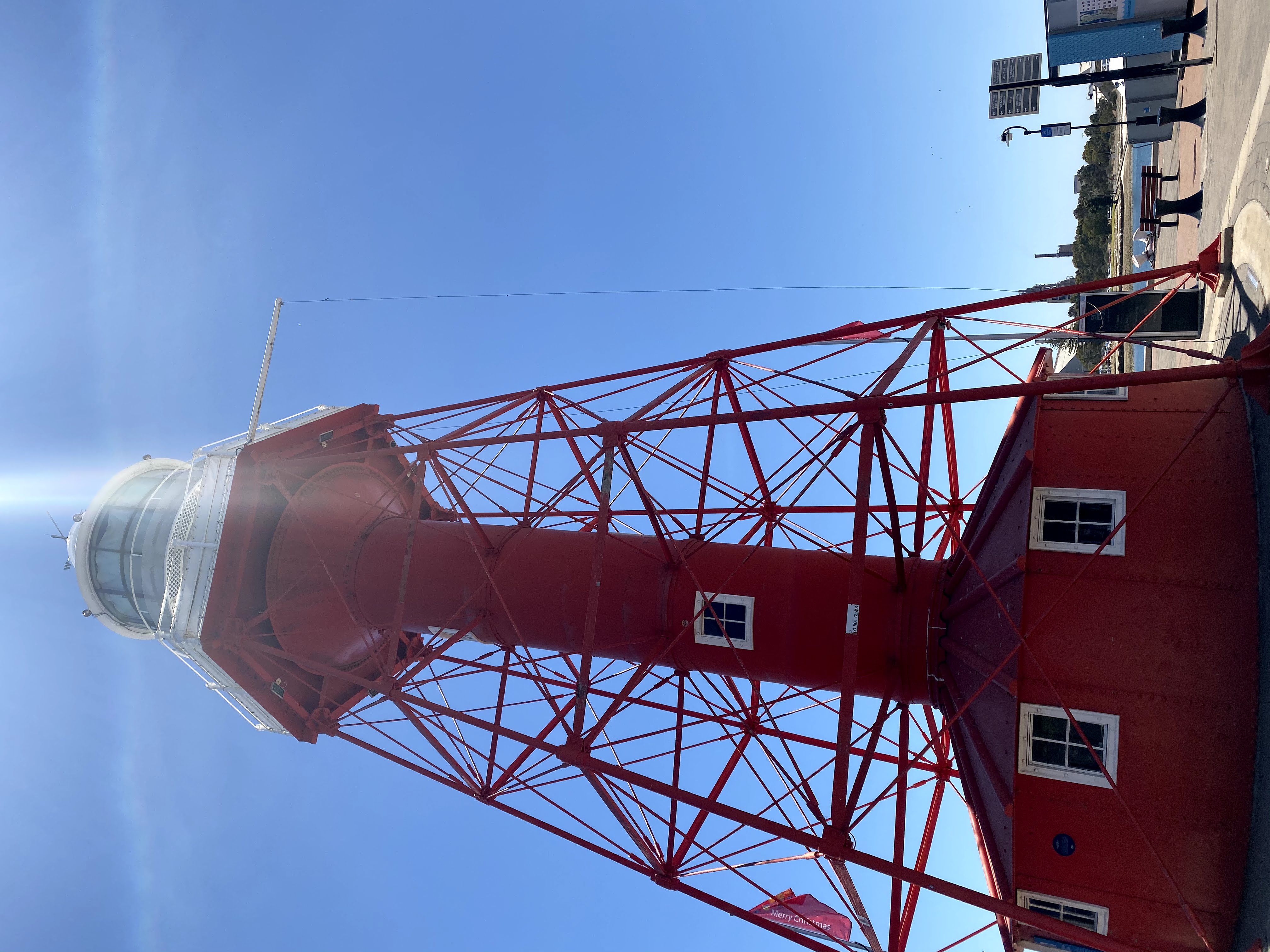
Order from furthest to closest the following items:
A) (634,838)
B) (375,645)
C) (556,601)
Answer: (375,645) < (556,601) < (634,838)

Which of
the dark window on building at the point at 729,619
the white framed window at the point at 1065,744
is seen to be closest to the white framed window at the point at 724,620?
the dark window on building at the point at 729,619

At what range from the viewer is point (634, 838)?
11.9m

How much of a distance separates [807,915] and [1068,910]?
22.3 ft

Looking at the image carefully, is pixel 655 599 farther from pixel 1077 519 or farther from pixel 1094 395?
pixel 1094 395

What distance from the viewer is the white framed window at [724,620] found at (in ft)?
40.5

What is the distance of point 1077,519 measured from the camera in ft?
31.3

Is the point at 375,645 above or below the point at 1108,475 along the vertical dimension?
below

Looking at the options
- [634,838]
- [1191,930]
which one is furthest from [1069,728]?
[634,838]

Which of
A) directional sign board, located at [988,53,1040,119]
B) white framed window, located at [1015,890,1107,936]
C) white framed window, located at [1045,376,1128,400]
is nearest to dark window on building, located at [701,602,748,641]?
white framed window, located at [1015,890,1107,936]

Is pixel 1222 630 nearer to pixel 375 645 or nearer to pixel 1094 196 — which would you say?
pixel 375 645

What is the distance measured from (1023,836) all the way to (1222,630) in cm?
349

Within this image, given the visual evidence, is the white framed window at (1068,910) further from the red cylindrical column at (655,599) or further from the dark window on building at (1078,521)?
the dark window on building at (1078,521)

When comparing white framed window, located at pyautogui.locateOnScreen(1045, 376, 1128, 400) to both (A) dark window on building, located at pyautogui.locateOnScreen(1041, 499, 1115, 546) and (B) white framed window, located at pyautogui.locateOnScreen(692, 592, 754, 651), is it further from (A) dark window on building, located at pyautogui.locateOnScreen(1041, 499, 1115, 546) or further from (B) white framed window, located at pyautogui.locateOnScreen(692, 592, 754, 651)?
(B) white framed window, located at pyautogui.locateOnScreen(692, 592, 754, 651)

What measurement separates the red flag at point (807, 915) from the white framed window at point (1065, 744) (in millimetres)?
6737
